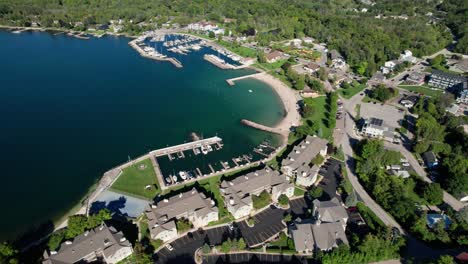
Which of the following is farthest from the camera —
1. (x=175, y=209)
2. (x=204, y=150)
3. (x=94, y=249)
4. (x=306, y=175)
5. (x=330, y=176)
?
(x=204, y=150)

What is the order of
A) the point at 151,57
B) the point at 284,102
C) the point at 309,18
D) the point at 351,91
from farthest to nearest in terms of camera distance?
1. the point at 309,18
2. the point at 151,57
3. the point at 351,91
4. the point at 284,102

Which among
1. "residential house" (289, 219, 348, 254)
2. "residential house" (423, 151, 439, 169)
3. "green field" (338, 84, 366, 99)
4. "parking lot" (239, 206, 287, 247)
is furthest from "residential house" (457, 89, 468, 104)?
"parking lot" (239, 206, 287, 247)

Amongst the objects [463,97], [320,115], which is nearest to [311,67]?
[320,115]

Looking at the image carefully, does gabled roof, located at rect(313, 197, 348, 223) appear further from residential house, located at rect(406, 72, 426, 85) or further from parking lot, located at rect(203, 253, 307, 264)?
residential house, located at rect(406, 72, 426, 85)

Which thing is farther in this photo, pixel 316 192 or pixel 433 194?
pixel 316 192

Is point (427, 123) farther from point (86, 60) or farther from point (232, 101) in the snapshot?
point (86, 60)

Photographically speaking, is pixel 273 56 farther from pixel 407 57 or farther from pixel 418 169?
pixel 418 169

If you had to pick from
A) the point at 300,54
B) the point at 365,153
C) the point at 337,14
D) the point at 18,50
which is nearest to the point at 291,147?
the point at 365,153
